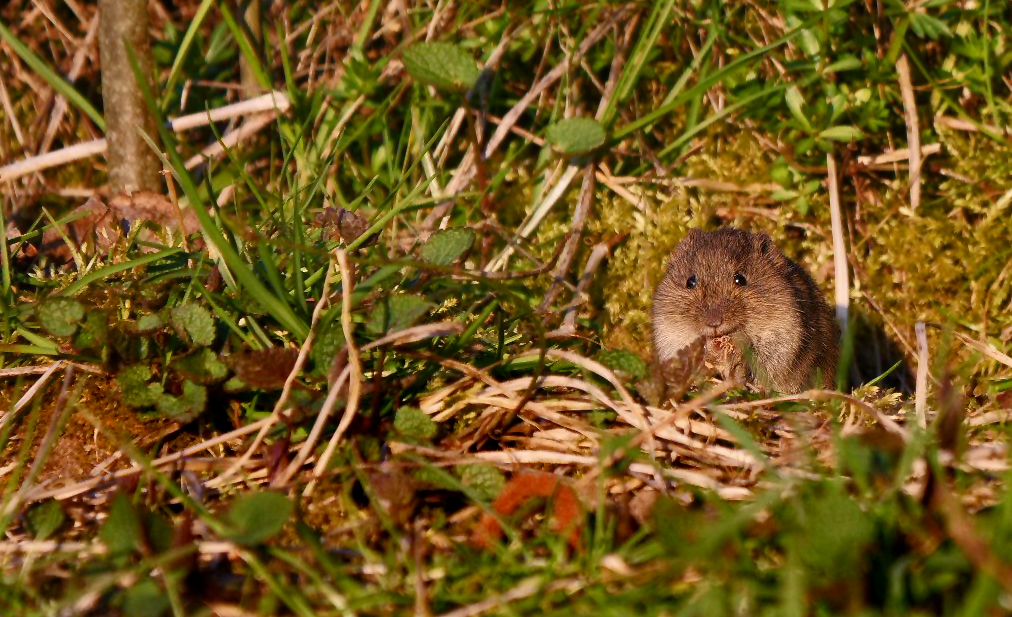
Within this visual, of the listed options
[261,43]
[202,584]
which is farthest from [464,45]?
[202,584]

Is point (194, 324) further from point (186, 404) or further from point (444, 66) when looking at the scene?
point (444, 66)

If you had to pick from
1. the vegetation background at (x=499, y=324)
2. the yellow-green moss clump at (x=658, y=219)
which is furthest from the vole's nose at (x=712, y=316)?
the yellow-green moss clump at (x=658, y=219)

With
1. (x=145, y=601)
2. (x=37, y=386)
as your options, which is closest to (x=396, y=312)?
(x=145, y=601)

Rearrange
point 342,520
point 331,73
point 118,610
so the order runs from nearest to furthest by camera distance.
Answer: point 118,610
point 342,520
point 331,73

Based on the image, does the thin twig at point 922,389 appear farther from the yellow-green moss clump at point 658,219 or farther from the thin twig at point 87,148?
the thin twig at point 87,148

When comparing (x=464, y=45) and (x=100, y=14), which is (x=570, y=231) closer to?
(x=464, y=45)

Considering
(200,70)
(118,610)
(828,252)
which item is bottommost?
(118,610)
